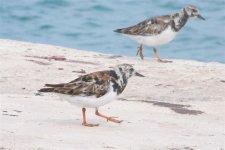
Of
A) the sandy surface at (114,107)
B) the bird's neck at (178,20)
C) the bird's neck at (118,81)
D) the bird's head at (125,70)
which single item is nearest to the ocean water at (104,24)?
the bird's neck at (178,20)

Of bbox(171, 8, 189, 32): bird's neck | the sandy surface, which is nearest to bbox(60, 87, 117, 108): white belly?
the sandy surface

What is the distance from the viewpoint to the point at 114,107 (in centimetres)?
1158

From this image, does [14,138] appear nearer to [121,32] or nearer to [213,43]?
[121,32]

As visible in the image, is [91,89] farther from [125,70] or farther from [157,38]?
[157,38]

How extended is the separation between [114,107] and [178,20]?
519cm

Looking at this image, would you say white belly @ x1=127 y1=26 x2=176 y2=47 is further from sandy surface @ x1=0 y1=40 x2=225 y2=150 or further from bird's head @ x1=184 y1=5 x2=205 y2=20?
bird's head @ x1=184 y1=5 x2=205 y2=20

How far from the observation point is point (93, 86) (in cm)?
1016

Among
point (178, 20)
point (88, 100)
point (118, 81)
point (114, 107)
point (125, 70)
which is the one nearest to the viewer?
point (88, 100)

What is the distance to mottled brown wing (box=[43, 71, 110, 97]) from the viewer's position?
1005 cm

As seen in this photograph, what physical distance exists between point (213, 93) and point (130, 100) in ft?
5.11

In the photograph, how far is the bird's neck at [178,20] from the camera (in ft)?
53.3

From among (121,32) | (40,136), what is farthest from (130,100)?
(121,32)

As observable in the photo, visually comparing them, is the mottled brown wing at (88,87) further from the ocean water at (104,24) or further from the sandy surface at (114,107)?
the ocean water at (104,24)

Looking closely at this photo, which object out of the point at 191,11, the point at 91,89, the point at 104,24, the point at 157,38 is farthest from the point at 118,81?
the point at 104,24
